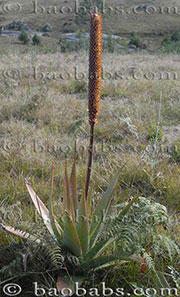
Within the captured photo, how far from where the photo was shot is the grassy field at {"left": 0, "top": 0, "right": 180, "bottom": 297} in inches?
69.4

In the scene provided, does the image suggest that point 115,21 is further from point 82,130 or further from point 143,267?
point 143,267

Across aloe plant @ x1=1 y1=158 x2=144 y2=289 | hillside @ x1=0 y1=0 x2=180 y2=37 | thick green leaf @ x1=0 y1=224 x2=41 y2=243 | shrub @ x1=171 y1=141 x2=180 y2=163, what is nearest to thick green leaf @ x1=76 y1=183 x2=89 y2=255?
aloe plant @ x1=1 y1=158 x2=144 y2=289

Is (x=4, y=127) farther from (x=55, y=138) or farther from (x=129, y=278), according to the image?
(x=129, y=278)

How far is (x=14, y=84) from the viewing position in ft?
18.9

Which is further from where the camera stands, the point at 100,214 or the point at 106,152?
the point at 106,152

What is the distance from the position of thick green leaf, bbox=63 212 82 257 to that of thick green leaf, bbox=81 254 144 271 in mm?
73

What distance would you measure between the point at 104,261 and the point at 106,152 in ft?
6.12

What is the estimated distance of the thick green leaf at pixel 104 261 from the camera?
5.14ft

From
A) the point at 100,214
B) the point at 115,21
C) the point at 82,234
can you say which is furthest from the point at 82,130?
the point at 115,21

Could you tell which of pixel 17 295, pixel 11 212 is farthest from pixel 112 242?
pixel 11 212

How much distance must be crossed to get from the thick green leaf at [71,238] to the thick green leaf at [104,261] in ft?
0.24

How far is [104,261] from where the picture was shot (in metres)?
1.65

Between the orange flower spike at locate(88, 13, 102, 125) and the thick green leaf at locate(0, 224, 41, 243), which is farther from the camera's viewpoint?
the thick green leaf at locate(0, 224, 41, 243)

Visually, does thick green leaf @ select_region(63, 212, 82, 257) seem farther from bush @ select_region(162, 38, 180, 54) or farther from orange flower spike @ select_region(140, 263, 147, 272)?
bush @ select_region(162, 38, 180, 54)
